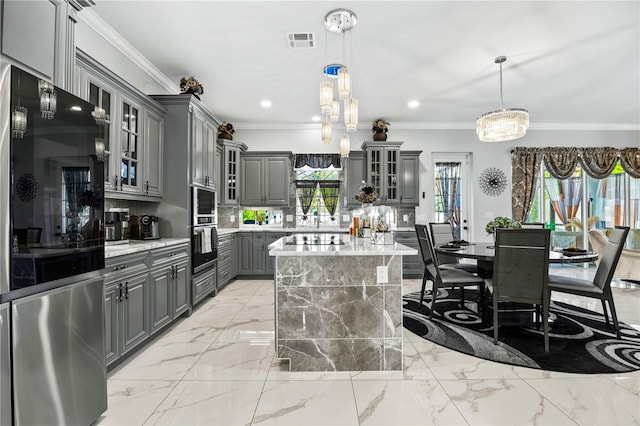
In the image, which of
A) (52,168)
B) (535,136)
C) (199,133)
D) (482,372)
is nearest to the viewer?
(52,168)

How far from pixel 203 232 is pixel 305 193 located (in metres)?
2.62

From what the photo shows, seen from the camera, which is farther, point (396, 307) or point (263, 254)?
point (263, 254)

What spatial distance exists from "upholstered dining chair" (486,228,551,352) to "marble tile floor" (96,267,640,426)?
57cm

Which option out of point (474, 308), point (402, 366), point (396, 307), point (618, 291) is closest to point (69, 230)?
point (396, 307)

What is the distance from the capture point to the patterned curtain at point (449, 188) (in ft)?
20.1

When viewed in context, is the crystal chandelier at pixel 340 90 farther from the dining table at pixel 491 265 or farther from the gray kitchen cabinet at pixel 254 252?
the gray kitchen cabinet at pixel 254 252

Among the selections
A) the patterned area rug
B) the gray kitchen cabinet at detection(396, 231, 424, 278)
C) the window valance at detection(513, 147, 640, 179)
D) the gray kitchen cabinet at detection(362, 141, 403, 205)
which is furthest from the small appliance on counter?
the window valance at detection(513, 147, 640, 179)

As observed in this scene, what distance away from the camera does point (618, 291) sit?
14.9 feet

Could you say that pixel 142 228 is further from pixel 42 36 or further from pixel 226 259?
pixel 42 36

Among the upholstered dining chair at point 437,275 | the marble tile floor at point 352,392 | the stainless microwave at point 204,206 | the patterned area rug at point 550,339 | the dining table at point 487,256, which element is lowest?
the marble tile floor at point 352,392

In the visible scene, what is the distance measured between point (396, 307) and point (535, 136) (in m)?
5.75

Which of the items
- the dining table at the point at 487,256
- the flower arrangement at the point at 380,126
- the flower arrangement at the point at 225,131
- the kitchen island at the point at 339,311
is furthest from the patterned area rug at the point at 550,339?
the flower arrangement at the point at 225,131

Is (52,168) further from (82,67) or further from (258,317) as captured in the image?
(258,317)

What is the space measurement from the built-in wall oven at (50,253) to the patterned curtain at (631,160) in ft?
27.5
